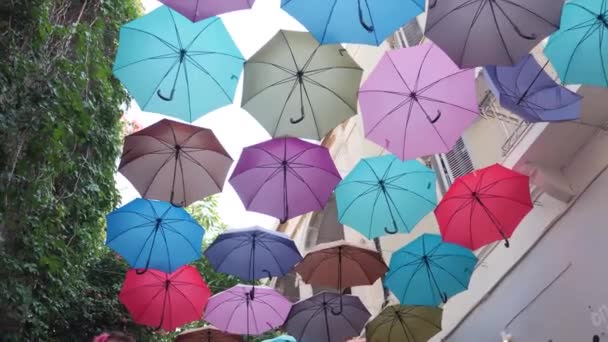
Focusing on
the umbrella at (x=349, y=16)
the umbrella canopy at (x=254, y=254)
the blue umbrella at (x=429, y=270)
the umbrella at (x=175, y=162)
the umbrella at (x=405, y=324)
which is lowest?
the umbrella at (x=405, y=324)

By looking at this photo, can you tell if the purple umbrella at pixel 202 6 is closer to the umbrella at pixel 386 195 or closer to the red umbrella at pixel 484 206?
the umbrella at pixel 386 195

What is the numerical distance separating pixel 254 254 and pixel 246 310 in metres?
1.32

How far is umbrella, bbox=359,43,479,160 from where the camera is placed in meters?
5.54

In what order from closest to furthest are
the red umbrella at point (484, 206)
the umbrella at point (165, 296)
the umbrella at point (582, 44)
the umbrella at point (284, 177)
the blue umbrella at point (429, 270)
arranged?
the umbrella at point (582, 44) → the umbrella at point (284, 177) → the red umbrella at point (484, 206) → the blue umbrella at point (429, 270) → the umbrella at point (165, 296)

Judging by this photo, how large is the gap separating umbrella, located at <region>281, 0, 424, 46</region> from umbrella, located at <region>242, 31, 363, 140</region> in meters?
0.65

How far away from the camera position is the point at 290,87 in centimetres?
558

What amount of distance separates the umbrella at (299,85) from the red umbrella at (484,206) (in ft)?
5.57

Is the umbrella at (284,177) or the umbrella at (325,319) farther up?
the umbrella at (284,177)

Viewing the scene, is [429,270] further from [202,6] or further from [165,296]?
[202,6]

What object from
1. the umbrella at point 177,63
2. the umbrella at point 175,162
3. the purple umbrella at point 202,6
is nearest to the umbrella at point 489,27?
the purple umbrella at point 202,6

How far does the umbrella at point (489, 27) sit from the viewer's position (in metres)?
4.56

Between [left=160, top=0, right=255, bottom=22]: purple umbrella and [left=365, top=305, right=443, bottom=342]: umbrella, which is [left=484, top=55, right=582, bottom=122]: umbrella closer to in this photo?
[left=160, top=0, right=255, bottom=22]: purple umbrella

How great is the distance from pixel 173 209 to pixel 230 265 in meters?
1.08

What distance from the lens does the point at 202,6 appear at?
4.67 m
